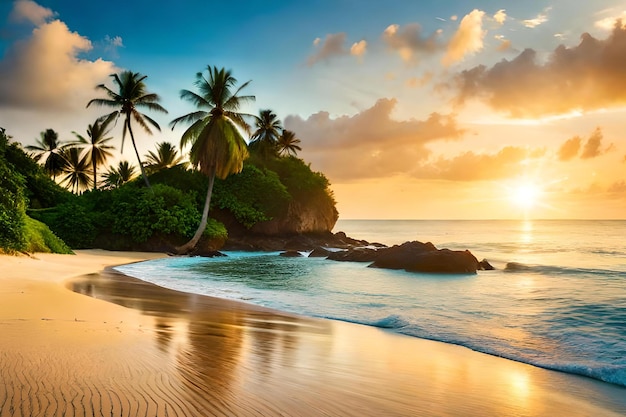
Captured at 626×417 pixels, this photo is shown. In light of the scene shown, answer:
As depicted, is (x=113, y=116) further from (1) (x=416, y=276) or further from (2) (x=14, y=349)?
(2) (x=14, y=349)

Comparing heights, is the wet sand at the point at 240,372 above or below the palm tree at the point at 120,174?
below

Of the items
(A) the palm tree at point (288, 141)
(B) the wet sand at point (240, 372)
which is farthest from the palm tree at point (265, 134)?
(B) the wet sand at point (240, 372)

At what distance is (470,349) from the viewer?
6.76 m

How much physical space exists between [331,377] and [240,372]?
35.3 inches

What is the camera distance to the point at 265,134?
4612 cm

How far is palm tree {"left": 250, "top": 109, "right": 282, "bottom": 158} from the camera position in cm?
4521

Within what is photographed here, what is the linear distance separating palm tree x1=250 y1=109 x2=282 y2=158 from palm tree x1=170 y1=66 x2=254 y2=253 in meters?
13.4

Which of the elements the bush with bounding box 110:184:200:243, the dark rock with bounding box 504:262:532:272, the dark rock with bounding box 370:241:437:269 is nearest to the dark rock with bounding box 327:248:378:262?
the dark rock with bounding box 370:241:437:269

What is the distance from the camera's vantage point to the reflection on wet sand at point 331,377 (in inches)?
125

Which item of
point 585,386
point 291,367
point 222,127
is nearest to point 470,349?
point 585,386

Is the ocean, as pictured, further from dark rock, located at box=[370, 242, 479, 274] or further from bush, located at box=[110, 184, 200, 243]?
bush, located at box=[110, 184, 200, 243]

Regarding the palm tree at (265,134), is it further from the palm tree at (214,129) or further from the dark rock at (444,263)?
the dark rock at (444,263)

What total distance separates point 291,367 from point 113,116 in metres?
32.4

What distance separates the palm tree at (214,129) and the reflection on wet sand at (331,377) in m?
24.2
